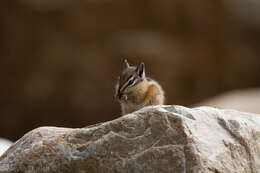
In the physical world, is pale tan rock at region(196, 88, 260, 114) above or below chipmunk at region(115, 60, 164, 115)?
below

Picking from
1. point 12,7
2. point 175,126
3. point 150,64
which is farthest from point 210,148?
point 12,7

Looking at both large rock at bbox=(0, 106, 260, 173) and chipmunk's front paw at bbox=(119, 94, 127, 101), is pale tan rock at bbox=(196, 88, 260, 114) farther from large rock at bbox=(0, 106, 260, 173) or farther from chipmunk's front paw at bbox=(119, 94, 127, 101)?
large rock at bbox=(0, 106, 260, 173)

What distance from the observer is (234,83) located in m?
26.3

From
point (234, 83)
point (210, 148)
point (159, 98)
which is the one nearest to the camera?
point (210, 148)

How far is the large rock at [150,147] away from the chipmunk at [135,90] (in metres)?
2.64

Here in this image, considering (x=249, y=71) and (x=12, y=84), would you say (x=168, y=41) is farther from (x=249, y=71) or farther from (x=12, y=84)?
(x=12, y=84)

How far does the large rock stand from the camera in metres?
5.74

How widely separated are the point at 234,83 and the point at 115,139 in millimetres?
21072

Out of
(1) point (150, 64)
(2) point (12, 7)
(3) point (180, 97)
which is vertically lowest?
(3) point (180, 97)

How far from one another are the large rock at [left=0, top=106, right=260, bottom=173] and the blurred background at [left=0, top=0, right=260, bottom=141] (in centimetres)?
1774

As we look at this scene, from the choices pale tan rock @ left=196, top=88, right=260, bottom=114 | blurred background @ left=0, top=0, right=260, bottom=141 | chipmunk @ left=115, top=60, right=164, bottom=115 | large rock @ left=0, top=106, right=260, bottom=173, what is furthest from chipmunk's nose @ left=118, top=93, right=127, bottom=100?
blurred background @ left=0, top=0, right=260, bottom=141

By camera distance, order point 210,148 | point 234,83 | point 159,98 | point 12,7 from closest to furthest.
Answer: point 210,148, point 159,98, point 12,7, point 234,83

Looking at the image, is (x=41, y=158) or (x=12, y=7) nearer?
(x=41, y=158)

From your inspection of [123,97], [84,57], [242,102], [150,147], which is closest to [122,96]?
[123,97]
